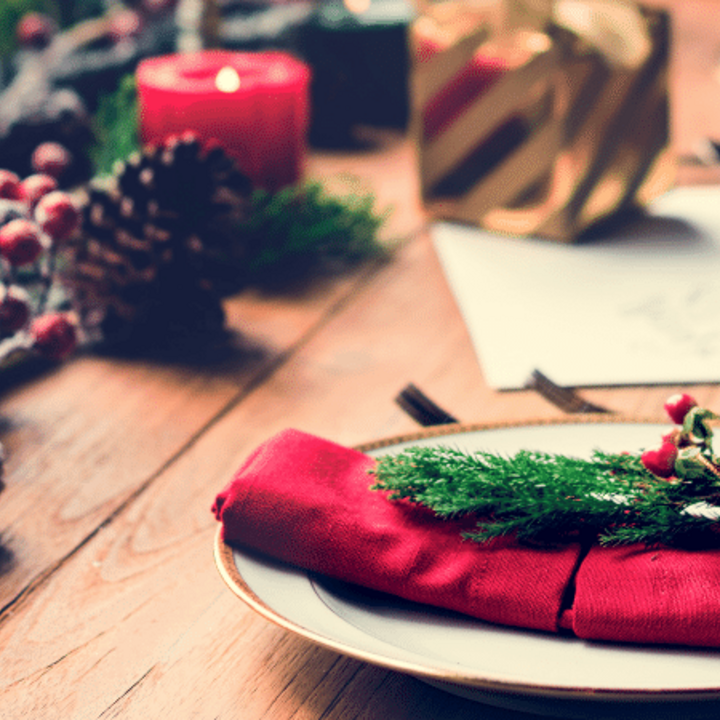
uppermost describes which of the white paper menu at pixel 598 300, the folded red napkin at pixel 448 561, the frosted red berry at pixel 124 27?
the frosted red berry at pixel 124 27

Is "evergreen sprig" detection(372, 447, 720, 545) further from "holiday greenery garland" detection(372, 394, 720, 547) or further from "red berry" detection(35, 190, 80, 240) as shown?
"red berry" detection(35, 190, 80, 240)

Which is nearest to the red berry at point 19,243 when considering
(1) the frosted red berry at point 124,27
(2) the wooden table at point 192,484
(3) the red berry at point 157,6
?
(2) the wooden table at point 192,484

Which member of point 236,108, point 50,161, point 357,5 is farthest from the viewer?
point 357,5

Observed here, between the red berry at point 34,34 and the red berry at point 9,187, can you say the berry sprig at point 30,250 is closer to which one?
the red berry at point 9,187

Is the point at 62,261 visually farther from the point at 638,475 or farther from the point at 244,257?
the point at 638,475

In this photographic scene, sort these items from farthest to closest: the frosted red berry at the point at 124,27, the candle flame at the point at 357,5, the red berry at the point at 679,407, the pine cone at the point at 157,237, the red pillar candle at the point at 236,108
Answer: the candle flame at the point at 357,5 → the frosted red berry at the point at 124,27 → the red pillar candle at the point at 236,108 → the pine cone at the point at 157,237 → the red berry at the point at 679,407

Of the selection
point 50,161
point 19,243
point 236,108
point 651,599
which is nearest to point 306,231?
point 236,108

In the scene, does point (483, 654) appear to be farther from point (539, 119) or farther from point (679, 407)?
point (539, 119)
